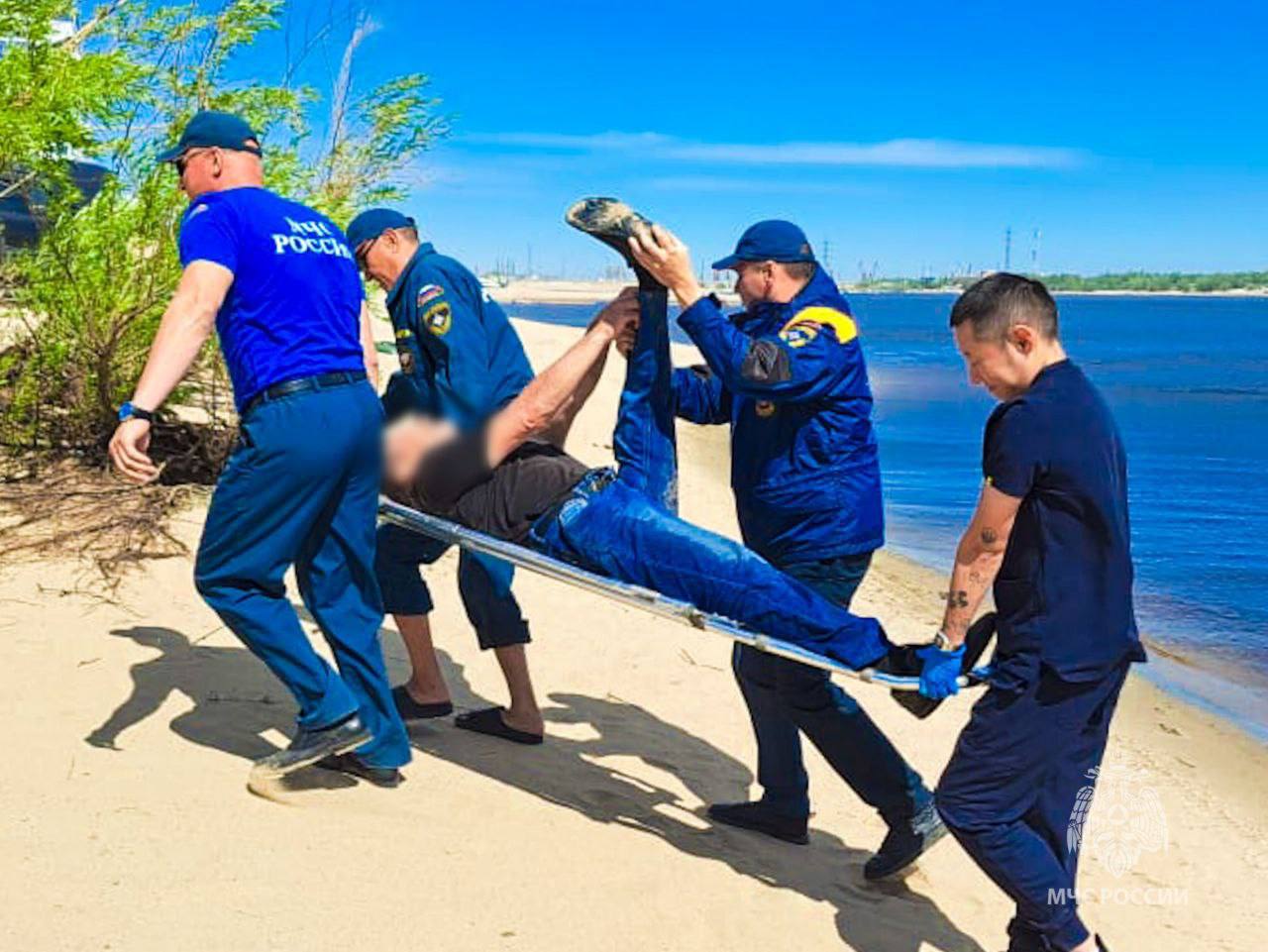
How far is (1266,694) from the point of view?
8883 mm

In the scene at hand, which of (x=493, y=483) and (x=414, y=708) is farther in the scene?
(x=414, y=708)

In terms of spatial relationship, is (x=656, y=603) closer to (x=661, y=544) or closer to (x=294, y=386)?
(x=661, y=544)

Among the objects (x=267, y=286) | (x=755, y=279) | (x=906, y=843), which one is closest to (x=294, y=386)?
(x=267, y=286)

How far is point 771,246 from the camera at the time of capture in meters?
4.42

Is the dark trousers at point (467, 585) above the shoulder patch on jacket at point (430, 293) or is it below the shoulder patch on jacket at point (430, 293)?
below

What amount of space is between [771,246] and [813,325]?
335mm

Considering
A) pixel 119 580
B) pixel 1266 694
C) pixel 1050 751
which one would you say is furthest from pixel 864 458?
pixel 1266 694

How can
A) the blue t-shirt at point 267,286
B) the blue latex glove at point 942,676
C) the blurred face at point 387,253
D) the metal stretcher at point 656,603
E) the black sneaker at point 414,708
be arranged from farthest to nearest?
1. the black sneaker at point 414,708
2. the blurred face at point 387,253
3. the blue t-shirt at point 267,286
4. the metal stretcher at point 656,603
5. the blue latex glove at point 942,676

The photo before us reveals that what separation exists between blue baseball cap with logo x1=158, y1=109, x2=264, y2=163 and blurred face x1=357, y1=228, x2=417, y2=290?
2.56ft

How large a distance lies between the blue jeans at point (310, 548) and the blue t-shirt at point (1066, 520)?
2010mm

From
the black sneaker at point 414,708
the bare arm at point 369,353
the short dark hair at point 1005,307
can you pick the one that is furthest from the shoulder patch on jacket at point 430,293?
the short dark hair at point 1005,307

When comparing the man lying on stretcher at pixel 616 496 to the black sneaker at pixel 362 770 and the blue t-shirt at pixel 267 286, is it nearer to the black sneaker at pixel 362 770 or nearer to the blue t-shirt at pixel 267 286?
the blue t-shirt at pixel 267 286

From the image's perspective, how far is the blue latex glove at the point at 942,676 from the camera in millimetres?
3588

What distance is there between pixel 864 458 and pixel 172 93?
5.91m
